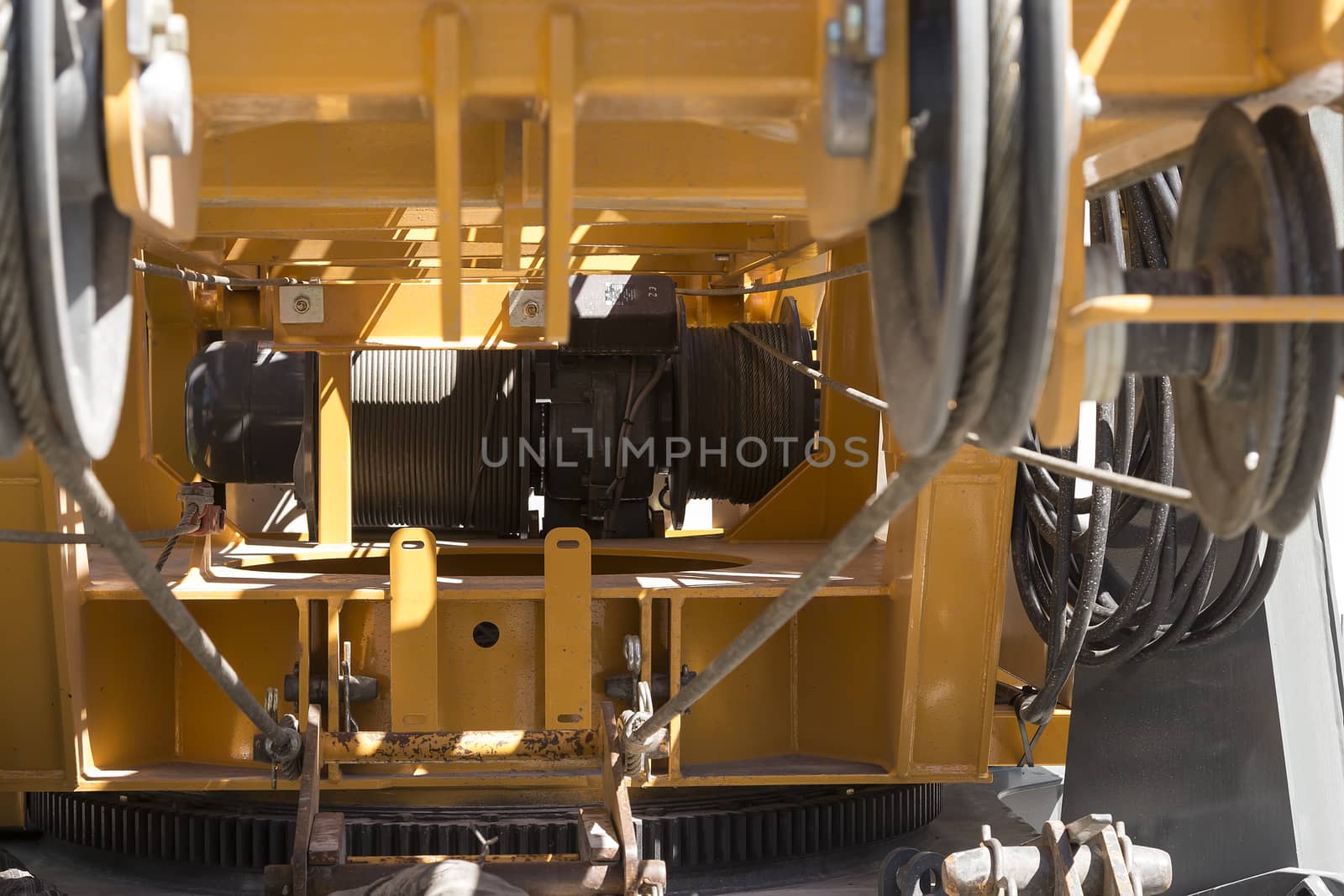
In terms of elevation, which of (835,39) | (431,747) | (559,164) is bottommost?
(431,747)

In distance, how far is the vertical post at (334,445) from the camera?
466 centimetres

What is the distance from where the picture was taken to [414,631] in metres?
3.75

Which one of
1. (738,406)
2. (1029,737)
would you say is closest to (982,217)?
(1029,737)

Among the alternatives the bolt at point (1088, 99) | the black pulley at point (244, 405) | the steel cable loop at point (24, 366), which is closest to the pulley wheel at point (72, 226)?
the steel cable loop at point (24, 366)

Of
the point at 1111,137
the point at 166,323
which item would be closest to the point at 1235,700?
the point at 1111,137

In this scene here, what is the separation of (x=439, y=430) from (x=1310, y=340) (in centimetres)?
394

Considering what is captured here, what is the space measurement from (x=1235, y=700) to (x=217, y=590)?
2.87 meters

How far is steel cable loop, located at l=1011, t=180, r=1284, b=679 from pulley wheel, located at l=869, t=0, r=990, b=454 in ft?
5.88

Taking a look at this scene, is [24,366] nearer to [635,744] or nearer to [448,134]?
[448,134]

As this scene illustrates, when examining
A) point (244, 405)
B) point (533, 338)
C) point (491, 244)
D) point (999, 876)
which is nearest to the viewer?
point (999, 876)

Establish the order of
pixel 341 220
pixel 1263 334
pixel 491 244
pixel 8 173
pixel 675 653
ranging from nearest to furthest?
pixel 8 173 < pixel 1263 334 < pixel 341 220 < pixel 675 653 < pixel 491 244

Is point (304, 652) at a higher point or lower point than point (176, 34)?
lower

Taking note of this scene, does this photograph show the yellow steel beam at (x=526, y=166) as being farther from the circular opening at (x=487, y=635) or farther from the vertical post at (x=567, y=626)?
the circular opening at (x=487, y=635)

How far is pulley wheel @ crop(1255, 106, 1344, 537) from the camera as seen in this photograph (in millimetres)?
1658
